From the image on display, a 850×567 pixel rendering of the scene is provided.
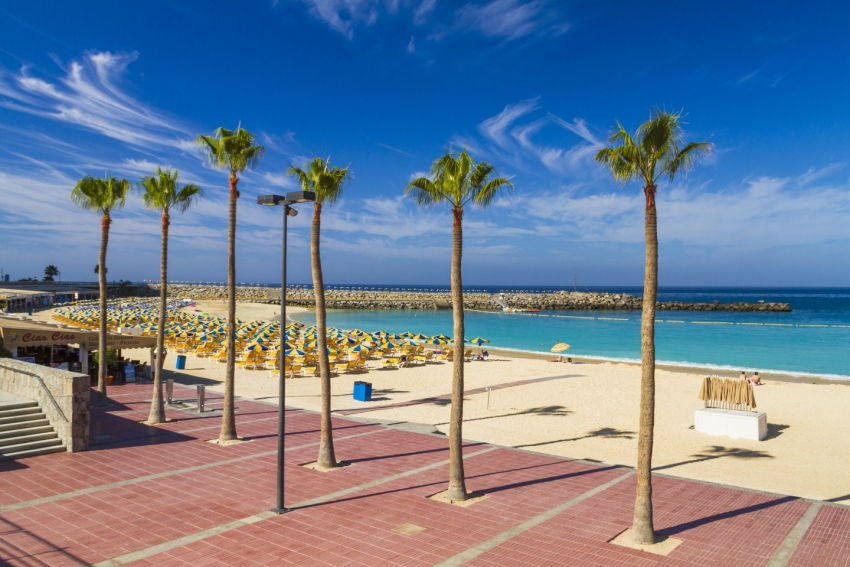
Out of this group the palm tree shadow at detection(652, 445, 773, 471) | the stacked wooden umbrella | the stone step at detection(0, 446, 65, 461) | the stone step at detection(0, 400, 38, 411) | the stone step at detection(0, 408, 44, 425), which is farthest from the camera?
the stacked wooden umbrella

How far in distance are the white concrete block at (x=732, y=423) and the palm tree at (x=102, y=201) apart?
58.1 feet

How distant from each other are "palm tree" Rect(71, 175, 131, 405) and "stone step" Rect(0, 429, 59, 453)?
15.4 ft

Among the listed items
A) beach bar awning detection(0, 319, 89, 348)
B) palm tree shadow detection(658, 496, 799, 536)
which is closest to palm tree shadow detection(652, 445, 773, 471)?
palm tree shadow detection(658, 496, 799, 536)

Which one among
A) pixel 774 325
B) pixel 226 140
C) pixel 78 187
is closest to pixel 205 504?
pixel 226 140

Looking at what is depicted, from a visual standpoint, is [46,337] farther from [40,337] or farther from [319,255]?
[319,255]

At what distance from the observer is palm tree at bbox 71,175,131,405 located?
16.9 m

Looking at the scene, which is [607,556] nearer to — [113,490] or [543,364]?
[113,490]

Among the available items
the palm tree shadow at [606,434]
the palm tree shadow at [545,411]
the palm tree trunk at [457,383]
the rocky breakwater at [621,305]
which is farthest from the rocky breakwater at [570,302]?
the palm tree trunk at [457,383]

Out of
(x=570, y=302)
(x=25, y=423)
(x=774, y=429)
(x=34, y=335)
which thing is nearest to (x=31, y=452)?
(x=25, y=423)

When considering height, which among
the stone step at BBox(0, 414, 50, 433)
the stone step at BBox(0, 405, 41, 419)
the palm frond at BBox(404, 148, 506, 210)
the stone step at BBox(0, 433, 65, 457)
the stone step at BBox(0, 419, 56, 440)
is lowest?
the stone step at BBox(0, 433, 65, 457)

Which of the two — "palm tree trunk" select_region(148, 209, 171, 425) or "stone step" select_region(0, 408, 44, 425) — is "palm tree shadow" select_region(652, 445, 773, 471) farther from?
"stone step" select_region(0, 408, 44, 425)

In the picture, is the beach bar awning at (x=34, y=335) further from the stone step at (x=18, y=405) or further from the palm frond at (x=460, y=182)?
the palm frond at (x=460, y=182)

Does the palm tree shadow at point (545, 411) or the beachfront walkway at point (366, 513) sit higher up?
the beachfront walkway at point (366, 513)

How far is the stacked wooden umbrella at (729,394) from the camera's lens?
16859 millimetres
